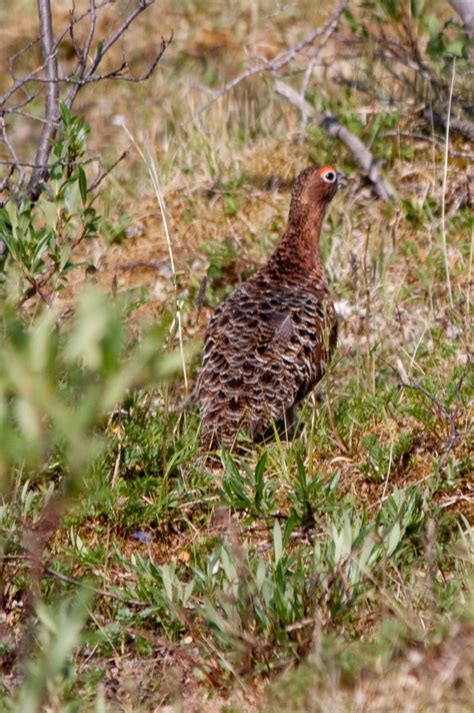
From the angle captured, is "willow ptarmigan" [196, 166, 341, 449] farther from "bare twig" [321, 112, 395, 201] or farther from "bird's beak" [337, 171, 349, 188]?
"bare twig" [321, 112, 395, 201]

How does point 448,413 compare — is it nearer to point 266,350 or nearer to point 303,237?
point 266,350

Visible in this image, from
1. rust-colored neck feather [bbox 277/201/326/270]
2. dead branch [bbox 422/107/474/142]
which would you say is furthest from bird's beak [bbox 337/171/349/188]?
dead branch [bbox 422/107/474/142]

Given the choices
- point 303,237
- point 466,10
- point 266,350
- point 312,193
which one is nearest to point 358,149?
point 312,193

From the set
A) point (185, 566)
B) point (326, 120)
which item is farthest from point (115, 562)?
point (326, 120)

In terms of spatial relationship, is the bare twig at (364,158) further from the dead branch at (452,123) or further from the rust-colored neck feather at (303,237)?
the rust-colored neck feather at (303,237)

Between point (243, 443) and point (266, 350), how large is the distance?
Answer: 0.55m

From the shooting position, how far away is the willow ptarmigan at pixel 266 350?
5.48 meters

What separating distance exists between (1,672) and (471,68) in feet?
17.3

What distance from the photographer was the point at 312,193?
6762 mm

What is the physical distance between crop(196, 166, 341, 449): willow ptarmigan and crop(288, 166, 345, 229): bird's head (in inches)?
10.1

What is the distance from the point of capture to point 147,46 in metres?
11.6

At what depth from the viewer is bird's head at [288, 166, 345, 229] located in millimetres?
6668

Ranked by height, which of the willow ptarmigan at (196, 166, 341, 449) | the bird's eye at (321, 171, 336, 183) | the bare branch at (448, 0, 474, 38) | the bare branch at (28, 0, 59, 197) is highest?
the bare branch at (28, 0, 59, 197)

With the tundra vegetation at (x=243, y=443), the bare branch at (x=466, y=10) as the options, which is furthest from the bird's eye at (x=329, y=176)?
the bare branch at (x=466, y=10)
